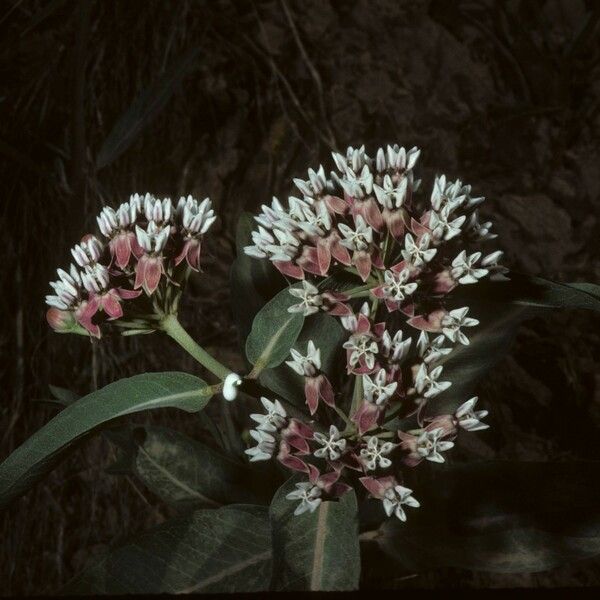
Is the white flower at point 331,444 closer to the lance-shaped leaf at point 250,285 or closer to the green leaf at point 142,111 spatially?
the lance-shaped leaf at point 250,285

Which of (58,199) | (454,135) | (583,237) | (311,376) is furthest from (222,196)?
(311,376)

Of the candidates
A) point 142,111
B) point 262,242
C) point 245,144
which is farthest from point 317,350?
point 245,144

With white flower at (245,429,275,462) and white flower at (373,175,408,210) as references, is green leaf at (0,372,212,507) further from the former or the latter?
white flower at (373,175,408,210)

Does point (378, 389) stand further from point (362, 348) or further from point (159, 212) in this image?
point (159, 212)

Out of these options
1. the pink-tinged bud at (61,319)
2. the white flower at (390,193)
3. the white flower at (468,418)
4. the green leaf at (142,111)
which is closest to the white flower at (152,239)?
the pink-tinged bud at (61,319)

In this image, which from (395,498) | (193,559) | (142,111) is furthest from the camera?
(142,111)
